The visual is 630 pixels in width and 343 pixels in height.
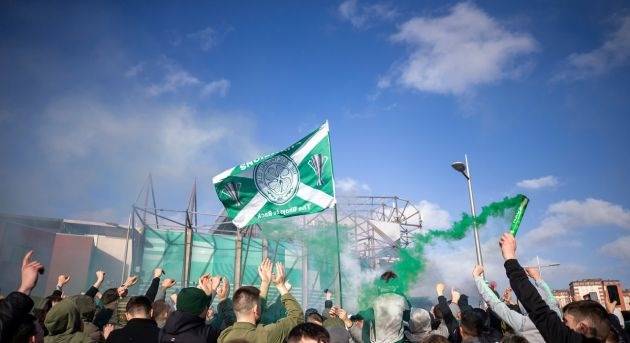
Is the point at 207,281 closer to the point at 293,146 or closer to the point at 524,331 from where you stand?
the point at 524,331

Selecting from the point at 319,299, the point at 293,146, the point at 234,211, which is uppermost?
the point at 293,146

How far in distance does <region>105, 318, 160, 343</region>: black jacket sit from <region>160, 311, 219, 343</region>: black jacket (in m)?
0.33

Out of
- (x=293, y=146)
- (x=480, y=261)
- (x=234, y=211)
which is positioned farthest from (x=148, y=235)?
(x=480, y=261)

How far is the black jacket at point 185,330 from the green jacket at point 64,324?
55.9 inches

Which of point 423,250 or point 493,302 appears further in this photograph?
point 423,250

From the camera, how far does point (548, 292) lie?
4523 mm

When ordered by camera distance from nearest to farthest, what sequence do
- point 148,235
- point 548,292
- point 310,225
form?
point 548,292 < point 310,225 < point 148,235

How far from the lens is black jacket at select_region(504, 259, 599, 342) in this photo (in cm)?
261

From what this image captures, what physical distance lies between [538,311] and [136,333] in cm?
367

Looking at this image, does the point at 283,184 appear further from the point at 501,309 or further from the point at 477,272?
the point at 501,309

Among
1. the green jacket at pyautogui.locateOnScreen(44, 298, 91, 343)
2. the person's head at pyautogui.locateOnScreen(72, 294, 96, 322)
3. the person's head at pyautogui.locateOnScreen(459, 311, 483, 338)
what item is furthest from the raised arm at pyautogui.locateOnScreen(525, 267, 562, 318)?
the person's head at pyautogui.locateOnScreen(72, 294, 96, 322)

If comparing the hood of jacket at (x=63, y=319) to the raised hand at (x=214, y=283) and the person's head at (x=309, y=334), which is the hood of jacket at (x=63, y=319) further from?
the person's head at (x=309, y=334)

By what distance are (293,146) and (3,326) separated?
300 inches

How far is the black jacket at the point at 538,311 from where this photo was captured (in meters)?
2.61
